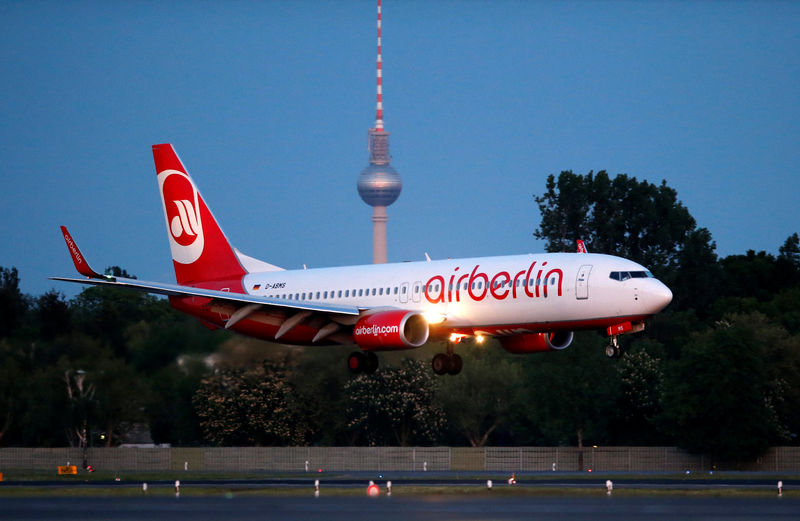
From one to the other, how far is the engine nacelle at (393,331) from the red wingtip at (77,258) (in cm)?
1186

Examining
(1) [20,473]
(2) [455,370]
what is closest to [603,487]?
(2) [455,370]

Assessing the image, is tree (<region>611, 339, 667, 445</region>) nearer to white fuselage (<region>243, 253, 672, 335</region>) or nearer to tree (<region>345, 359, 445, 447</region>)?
tree (<region>345, 359, 445, 447</region>)

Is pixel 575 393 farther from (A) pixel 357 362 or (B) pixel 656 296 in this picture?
(B) pixel 656 296

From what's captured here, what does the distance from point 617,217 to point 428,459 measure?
61195mm

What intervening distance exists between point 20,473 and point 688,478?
127 ft

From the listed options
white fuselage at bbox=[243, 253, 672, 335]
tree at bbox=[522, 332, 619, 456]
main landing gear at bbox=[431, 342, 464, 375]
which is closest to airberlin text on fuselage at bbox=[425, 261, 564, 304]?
white fuselage at bbox=[243, 253, 672, 335]

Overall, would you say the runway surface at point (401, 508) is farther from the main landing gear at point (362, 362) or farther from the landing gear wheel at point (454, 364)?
the main landing gear at point (362, 362)

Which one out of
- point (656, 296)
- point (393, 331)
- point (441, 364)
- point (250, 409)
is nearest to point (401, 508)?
point (393, 331)

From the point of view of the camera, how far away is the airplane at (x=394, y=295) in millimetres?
60969

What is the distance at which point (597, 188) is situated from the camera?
152 m

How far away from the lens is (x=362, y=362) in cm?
6906

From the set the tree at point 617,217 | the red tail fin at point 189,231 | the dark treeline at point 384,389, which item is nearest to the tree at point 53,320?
the dark treeline at point 384,389

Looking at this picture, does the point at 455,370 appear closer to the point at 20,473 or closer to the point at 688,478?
the point at 688,478

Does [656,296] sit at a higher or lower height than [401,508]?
higher
